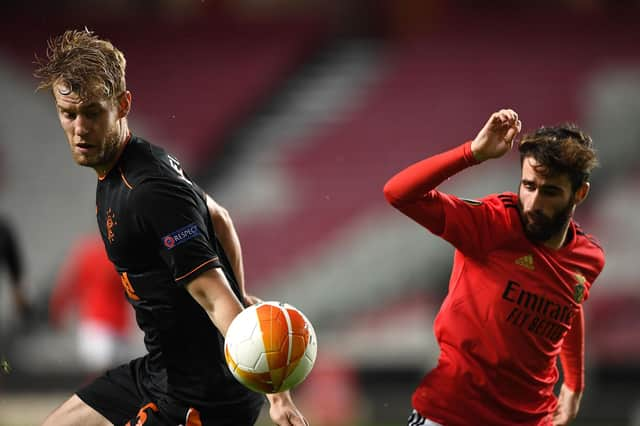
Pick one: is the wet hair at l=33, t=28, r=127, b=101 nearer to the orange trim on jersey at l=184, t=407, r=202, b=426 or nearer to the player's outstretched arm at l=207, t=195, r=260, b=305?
the player's outstretched arm at l=207, t=195, r=260, b=305

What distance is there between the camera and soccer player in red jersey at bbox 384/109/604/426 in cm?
398

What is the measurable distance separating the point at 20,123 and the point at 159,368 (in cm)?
965

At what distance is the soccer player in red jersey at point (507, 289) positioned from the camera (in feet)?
13.0

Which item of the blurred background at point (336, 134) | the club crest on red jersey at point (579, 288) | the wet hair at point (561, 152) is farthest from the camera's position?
the blurred background at point (336, 134)

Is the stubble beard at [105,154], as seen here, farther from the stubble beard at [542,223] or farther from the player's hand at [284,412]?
the stubble beard at [542,223]

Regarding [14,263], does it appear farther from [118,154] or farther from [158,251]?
[158,251]

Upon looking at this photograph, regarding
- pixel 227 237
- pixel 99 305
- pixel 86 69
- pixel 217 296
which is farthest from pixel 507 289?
pixel 99 305

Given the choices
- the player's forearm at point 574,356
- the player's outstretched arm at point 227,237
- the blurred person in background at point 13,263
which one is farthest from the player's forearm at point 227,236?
the blurred person in background at point 13,263

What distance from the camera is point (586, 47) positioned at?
13180 millimetres

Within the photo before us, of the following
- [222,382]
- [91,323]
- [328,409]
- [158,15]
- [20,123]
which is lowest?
[328,409]

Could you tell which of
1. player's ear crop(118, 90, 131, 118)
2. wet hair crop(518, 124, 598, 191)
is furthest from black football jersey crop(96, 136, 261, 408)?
wet hair crop(518, 124, 598, 191)

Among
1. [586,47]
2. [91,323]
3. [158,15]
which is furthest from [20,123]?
[586,47]

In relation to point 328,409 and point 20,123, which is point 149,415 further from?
point 20,123

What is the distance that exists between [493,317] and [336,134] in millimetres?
9202
